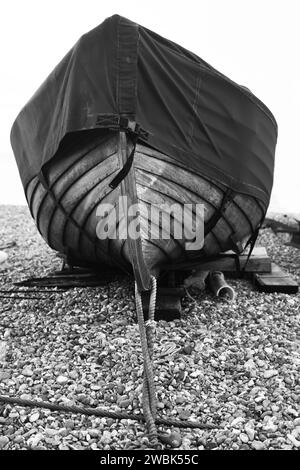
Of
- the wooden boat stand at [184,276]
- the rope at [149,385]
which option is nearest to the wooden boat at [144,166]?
the wooden boat stand at [184,276]

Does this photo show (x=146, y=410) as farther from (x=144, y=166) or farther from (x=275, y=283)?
(x=275, y=283)

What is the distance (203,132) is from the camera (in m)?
3.46

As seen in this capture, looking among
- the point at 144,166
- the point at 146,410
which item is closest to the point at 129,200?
the point at 144,166

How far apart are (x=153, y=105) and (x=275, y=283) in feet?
7.49

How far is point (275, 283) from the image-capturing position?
4473 millimetres

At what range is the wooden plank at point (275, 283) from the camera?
4402 mm

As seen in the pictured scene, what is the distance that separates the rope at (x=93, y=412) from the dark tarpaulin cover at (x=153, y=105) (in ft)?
5.85

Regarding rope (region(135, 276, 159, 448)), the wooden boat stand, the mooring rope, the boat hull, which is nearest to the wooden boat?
the boat hull

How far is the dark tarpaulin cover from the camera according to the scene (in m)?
3.10

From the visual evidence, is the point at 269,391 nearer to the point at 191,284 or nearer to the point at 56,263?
the point at 191,284

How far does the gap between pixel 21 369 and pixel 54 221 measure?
65.7 inches

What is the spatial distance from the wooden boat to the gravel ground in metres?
0.49
